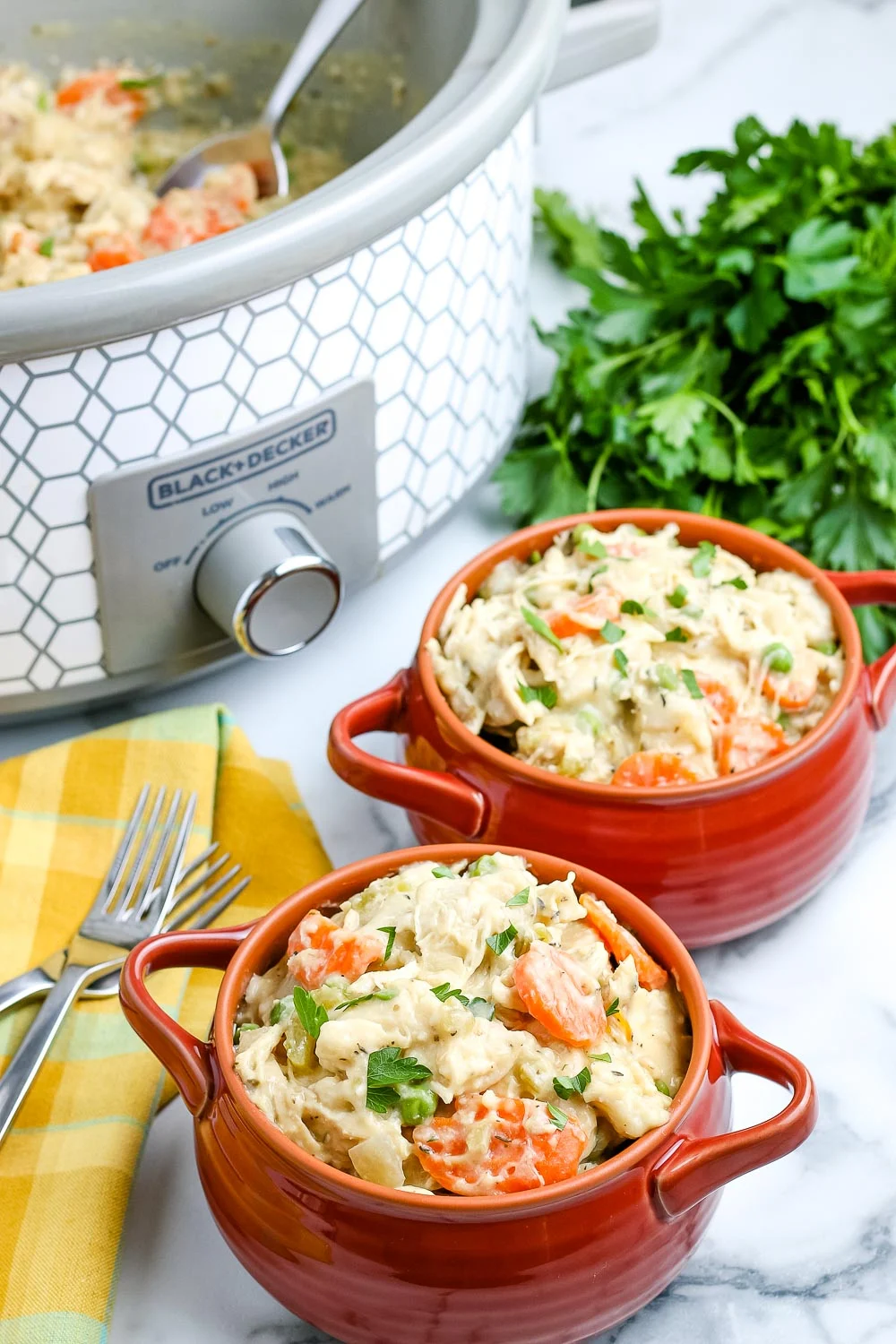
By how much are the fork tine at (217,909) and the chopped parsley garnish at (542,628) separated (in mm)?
245

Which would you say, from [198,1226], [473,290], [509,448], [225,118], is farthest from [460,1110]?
[225,118]

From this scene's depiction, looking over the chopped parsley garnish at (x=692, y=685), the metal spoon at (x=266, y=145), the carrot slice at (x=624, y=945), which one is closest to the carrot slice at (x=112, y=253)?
the metal spoon at (x=266, y=145)

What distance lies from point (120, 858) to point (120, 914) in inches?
1.9

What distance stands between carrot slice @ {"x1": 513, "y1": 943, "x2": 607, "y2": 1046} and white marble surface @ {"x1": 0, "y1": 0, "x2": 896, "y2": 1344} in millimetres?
183

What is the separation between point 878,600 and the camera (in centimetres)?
103

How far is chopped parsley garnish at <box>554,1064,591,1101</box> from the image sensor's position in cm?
72

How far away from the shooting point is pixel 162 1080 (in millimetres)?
896

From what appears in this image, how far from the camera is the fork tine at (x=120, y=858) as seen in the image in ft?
3.21

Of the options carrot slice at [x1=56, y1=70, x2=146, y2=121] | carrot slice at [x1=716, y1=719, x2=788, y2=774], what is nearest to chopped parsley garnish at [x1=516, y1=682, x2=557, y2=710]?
carrot slice at [x1=716, y1=719, x2=788, y2=774]

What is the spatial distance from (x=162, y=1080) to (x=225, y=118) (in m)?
0.98

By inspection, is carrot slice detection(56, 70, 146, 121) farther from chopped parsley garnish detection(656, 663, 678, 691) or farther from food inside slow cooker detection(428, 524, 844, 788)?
chopped parsley garnish detection(656, 663, 678, 691)

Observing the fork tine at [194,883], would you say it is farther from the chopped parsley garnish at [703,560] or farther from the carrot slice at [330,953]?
the chopped parsley garnish at [703,560]

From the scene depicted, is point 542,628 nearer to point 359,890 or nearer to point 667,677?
point 667,677

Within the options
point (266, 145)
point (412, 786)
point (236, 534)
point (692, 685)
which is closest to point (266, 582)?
point (236, 534)
